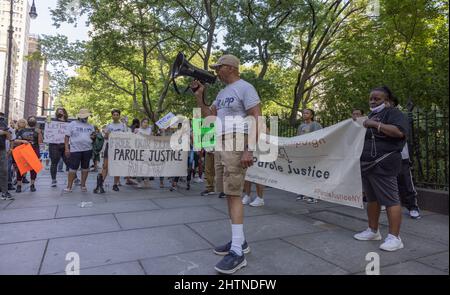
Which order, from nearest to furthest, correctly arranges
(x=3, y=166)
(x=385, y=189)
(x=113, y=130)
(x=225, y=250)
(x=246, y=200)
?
(x=225, y=250) → (x=385, y=189) → (x=246, y=200) → (x=3, y=166) → (x=113, y=130)

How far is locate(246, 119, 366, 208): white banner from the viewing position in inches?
171

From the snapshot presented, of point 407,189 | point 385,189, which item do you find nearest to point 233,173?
point 385,189

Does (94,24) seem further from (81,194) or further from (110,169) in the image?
(81,194)

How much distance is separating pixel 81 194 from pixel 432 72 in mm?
8518

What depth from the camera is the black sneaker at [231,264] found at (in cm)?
287

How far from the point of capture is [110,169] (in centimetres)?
809

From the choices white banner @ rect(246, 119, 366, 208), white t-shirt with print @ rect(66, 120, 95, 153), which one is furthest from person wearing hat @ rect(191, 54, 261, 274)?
white t-shirt with print @ rect(66, 120, 95, 153)

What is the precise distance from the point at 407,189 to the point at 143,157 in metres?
6.03

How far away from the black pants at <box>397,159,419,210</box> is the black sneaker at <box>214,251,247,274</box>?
12.3 ft

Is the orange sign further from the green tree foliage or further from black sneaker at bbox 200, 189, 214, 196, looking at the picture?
the green tree foliage

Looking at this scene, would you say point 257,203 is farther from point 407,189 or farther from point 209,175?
point 407,189

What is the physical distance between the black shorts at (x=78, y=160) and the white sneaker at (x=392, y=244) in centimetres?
656

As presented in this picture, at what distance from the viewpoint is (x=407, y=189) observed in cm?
550
